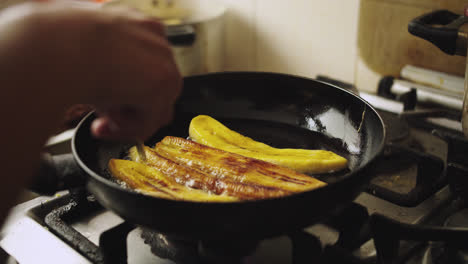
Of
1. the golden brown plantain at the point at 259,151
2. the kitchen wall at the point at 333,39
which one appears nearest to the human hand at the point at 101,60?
the golden brown plantain at the point at 259,151

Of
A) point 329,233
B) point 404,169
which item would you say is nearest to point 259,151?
point 329,233

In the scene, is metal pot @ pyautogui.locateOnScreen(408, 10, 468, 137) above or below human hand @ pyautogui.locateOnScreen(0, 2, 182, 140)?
below

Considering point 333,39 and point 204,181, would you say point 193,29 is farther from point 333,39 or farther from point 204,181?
point 204,181

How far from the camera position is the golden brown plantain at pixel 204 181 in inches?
27.0

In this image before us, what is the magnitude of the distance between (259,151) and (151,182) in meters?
0.23

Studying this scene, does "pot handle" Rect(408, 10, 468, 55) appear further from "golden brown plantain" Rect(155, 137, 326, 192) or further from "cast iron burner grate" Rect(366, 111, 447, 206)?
"golden brown plantain" Rect(155, 137, 326, 192)

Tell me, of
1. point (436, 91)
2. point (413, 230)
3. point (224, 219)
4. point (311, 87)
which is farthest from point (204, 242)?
point (436, 91)

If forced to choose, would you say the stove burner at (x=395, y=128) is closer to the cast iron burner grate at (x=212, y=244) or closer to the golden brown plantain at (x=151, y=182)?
the cast iron burner grate at (x=212, y=244)

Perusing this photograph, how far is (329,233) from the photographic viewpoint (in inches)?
30.6

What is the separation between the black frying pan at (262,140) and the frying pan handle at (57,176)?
0.07ft

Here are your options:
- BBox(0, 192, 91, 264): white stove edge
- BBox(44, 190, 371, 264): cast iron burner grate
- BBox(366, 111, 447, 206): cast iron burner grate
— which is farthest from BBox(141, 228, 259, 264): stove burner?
BBox(366, 111, 447, 206): cast iron burner grate

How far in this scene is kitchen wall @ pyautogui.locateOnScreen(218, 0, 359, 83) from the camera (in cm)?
138

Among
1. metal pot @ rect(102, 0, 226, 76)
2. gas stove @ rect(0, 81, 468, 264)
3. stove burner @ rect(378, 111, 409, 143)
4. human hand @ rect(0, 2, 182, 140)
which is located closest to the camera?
human hand @ rect(0, 2, 182, 140)

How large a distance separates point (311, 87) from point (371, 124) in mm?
197
